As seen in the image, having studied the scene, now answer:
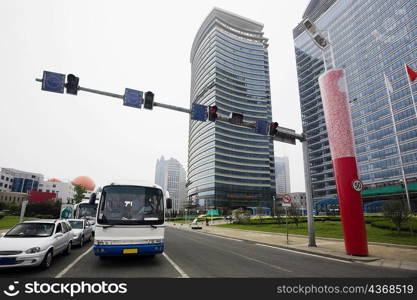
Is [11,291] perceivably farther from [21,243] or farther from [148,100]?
[148,100]

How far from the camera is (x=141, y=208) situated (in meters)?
8.18

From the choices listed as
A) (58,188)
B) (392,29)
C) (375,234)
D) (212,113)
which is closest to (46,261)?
(212,113)

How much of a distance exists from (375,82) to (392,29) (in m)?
17.5

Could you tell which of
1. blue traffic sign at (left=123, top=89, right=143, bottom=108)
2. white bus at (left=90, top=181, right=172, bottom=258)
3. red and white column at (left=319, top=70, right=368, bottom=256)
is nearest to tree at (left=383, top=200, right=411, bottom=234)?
red and white column at (left=319, top=70, right=368, bottom=256)

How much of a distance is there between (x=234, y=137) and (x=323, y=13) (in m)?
78.5

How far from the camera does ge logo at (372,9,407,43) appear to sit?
75.8 metres

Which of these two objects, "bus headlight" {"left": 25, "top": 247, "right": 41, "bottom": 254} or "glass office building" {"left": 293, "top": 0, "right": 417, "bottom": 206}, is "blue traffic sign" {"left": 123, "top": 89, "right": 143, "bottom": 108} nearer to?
"bus headlight" {"left": 25, "top": 247, "right": 41, "bottom": 254}

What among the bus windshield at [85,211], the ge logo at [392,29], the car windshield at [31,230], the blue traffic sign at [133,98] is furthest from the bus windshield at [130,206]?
the ge logo at [392,29]

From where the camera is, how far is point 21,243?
22.9ft

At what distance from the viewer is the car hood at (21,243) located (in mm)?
6613

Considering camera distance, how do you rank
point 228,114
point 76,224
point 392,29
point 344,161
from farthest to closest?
point 228,114 < point 392,29 < point 76,224 < point 344,161

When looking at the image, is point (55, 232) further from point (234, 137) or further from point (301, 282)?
point (234, 137)

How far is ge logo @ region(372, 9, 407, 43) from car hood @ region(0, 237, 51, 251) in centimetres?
10412

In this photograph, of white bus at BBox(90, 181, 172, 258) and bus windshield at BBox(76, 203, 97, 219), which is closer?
white bus at BBox(90, 181, 172, 258)
